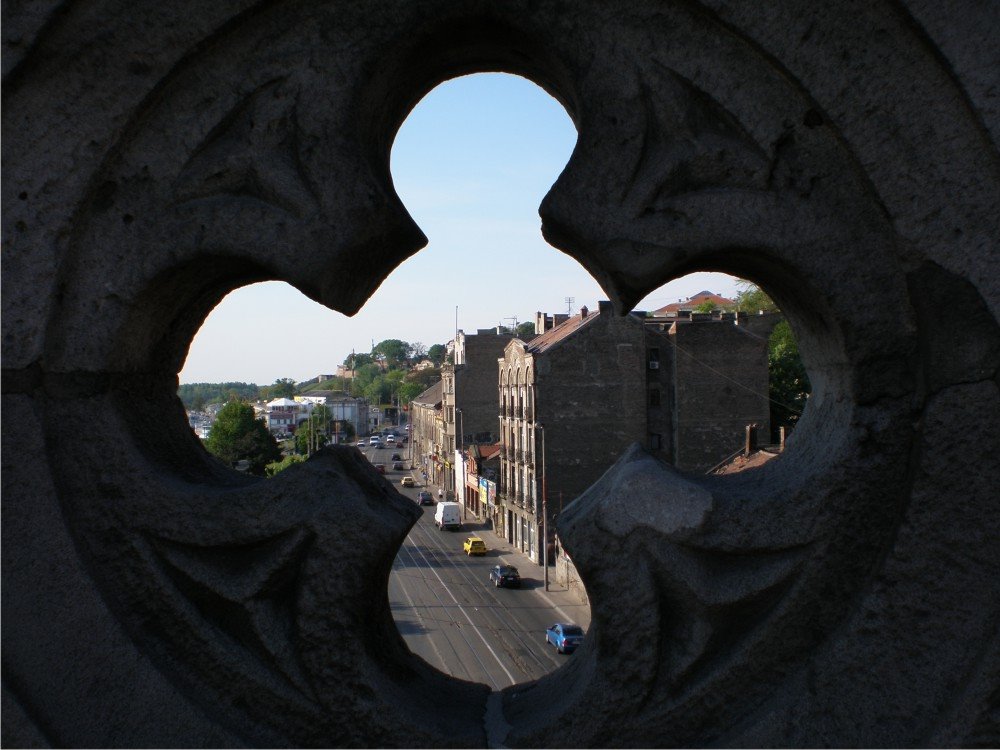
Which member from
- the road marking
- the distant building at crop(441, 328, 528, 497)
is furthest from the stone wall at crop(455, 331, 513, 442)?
the road marking

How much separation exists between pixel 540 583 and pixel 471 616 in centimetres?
378

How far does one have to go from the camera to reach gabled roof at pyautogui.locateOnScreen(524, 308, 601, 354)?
24.3 metres

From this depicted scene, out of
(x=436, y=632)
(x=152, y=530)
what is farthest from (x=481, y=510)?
(x=152, y=530)

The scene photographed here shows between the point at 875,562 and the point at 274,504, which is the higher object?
the point at 274,504

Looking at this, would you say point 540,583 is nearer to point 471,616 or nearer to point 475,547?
point 471,616

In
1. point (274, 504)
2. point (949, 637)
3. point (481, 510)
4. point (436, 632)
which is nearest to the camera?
point (949, 637)

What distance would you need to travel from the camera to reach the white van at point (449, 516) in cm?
3306

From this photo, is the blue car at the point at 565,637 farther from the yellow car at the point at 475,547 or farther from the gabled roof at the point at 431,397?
the gabled roof at the point at 431,397

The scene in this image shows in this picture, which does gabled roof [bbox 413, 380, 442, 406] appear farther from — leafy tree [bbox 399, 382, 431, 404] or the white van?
leafy tree [bbox 399, 382, 431, 404]

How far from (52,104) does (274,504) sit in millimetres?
Result: 940

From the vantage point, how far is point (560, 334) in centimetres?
2577

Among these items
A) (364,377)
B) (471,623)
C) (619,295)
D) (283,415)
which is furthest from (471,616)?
(364,377)

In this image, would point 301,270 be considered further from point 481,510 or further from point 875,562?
Result: point 481,510

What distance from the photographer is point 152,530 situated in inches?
71.3
